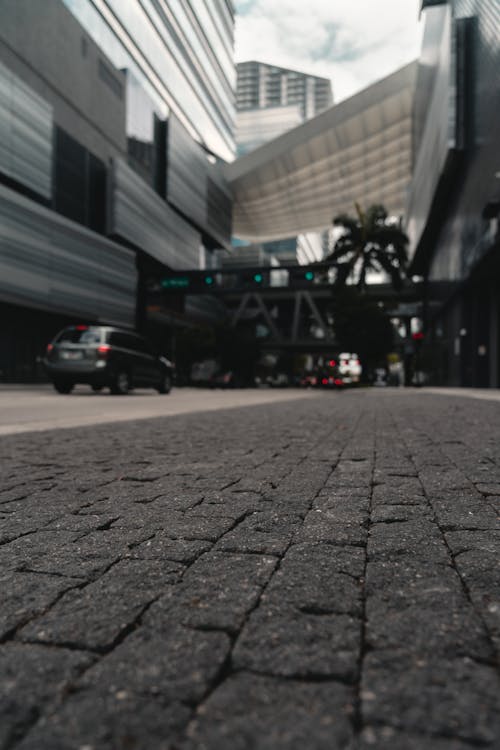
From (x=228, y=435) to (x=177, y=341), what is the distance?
34.4 metres

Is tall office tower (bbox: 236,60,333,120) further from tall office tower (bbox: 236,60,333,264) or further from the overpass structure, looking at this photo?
the overpass structure

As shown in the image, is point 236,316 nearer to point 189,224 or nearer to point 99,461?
point 189,224

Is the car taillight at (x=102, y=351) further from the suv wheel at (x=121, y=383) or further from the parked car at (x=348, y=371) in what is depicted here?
the parked car at (x=348, y=371)

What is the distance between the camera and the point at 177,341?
39.4 m

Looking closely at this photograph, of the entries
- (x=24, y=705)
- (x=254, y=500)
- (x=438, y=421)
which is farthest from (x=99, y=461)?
(x=438, y=421)

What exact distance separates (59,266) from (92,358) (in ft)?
52.1

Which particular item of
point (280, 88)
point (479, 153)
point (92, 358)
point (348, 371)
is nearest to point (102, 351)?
point (92, 358)

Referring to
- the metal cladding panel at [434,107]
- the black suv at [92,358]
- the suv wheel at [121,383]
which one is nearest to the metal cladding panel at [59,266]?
the black suv at [92,358]

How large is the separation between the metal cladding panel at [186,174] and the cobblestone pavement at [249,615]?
4316 centimetres

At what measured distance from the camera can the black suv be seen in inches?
538

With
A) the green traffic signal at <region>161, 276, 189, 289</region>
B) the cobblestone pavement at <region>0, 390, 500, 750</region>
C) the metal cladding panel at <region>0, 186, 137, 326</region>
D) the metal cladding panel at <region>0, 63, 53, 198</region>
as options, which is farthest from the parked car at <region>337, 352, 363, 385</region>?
the cobblestone pavement at <region>0, 390, 500, 750</region>

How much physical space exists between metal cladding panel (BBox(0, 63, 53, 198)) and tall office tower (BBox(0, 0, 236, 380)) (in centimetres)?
6

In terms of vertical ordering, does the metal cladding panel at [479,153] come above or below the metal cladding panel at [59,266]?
above

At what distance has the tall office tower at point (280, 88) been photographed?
488 feet
